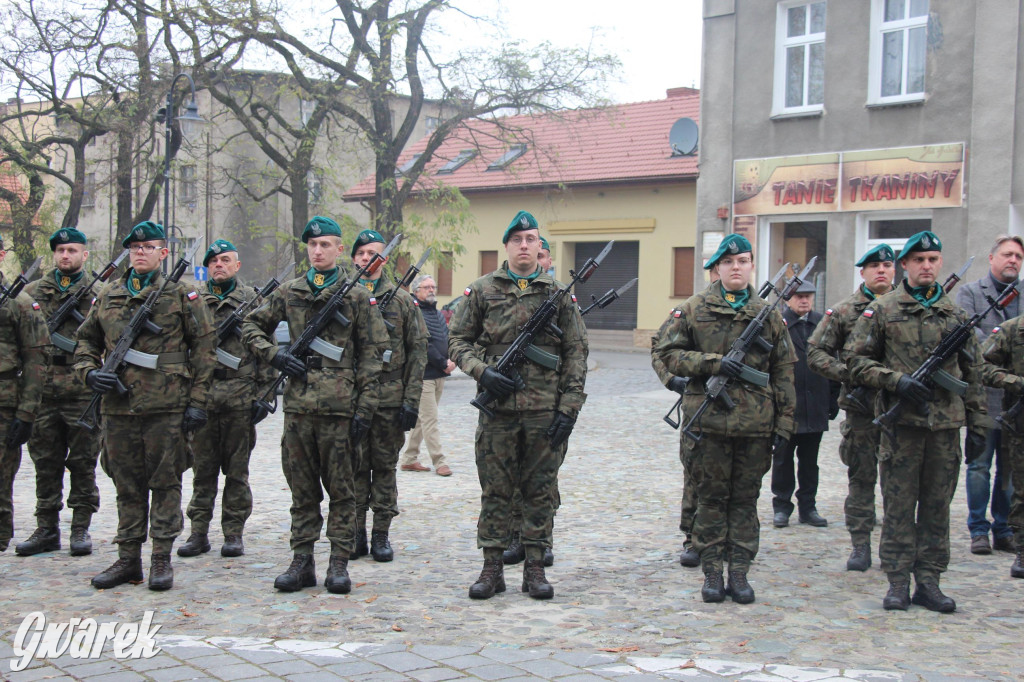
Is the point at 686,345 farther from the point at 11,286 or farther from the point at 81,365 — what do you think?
the point at 11,286

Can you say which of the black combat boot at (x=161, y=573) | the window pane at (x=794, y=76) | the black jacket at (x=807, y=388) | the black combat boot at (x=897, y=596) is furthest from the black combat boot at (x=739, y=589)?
the window pane at (x=794, y=76)

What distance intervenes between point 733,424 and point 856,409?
1569 mm

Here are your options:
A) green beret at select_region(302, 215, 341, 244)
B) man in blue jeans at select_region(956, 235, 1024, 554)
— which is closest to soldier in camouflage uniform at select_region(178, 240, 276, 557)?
green beret at select_region(302, 215, 341, 244)

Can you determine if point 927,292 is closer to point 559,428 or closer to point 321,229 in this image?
point 559,428

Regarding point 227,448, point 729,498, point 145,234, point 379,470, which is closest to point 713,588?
point 729,498

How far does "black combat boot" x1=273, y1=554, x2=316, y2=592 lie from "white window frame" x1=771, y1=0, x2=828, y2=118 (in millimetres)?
14848

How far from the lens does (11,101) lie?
2428 centimetres

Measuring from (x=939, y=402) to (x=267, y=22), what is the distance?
18.5 metres

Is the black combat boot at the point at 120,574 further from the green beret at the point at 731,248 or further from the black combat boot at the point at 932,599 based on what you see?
the black combat boot at the point at 932,599

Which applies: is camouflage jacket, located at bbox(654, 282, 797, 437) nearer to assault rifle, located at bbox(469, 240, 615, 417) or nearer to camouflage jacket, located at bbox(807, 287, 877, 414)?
assault rifle, located at bbox(469, 240, 615, 417)

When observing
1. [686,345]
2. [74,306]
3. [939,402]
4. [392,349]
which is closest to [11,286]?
[74,306]

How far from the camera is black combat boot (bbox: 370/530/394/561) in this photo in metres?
7.02

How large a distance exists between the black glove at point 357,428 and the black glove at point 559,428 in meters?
1.10

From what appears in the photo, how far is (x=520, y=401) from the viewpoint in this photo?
6176mm
